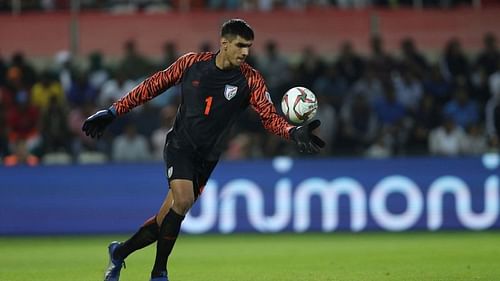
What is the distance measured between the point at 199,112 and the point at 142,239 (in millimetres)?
1329

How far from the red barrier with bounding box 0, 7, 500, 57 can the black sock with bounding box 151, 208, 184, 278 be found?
35.4ft

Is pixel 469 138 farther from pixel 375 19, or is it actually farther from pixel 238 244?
pixel 238 244

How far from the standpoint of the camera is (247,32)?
919 centimetres

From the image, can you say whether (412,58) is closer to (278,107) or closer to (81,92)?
(278,107)

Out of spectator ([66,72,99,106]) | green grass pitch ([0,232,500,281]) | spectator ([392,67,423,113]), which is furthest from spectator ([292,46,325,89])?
spectator ([66,72,99,106])

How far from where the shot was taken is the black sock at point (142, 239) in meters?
9.48

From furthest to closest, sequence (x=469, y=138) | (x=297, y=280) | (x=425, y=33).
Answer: (x=425, y=33), (x=469, y=138), (x=297, y=280)

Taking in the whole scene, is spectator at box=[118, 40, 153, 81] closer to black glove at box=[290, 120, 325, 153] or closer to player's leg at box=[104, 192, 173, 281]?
player's leg at box=[104, 192, 173, 281]

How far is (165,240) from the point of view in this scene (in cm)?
901

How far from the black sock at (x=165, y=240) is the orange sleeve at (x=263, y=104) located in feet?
3.99

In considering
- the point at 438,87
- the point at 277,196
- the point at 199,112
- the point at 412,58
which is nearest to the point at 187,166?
the point at 199,112

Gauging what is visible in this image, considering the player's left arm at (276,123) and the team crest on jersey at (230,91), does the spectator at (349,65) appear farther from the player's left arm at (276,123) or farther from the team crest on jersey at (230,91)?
the team crest on jersey at (230,91)

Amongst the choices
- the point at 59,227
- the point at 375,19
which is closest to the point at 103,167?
the point at 59,227

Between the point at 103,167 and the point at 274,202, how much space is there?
3.06m
